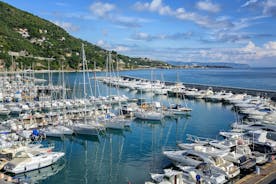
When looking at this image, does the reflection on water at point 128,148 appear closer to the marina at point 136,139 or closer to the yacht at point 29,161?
the marina at point 136,139

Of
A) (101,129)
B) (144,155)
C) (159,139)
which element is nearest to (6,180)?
(144,155)

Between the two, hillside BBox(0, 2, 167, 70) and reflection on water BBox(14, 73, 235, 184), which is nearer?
reflection on water BBox(14, 73, 235, 184)

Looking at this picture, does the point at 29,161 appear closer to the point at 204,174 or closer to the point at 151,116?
the point at 204,174

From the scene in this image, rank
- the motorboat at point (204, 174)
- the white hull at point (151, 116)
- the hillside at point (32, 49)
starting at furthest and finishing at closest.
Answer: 1. the hillside at point (32, 49)
2. the white hull at point (151, 116)
3. the motorboat at point (204, 174)

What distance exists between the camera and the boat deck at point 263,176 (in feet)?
71.1

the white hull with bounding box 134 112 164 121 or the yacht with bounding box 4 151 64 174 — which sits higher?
the white hull with bounding box 134 112 164 121

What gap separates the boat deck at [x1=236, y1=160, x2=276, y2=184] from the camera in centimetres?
2166

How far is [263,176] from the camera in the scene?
2269cm

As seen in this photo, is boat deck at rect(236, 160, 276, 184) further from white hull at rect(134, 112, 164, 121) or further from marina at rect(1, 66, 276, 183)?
white hull at rect(134, 112, 164, 121)

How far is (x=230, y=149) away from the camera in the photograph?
28078 mm

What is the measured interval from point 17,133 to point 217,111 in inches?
1432

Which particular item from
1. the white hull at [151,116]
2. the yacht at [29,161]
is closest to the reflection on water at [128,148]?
the white hull at [151,116]

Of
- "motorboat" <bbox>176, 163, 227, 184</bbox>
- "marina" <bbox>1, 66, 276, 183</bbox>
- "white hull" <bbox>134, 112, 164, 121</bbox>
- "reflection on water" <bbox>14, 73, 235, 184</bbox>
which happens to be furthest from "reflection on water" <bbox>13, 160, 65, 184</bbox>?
"white hull" <bbox>134, 112, 164, 121</bbox>

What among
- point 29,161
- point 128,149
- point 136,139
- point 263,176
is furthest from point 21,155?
point 263,176
